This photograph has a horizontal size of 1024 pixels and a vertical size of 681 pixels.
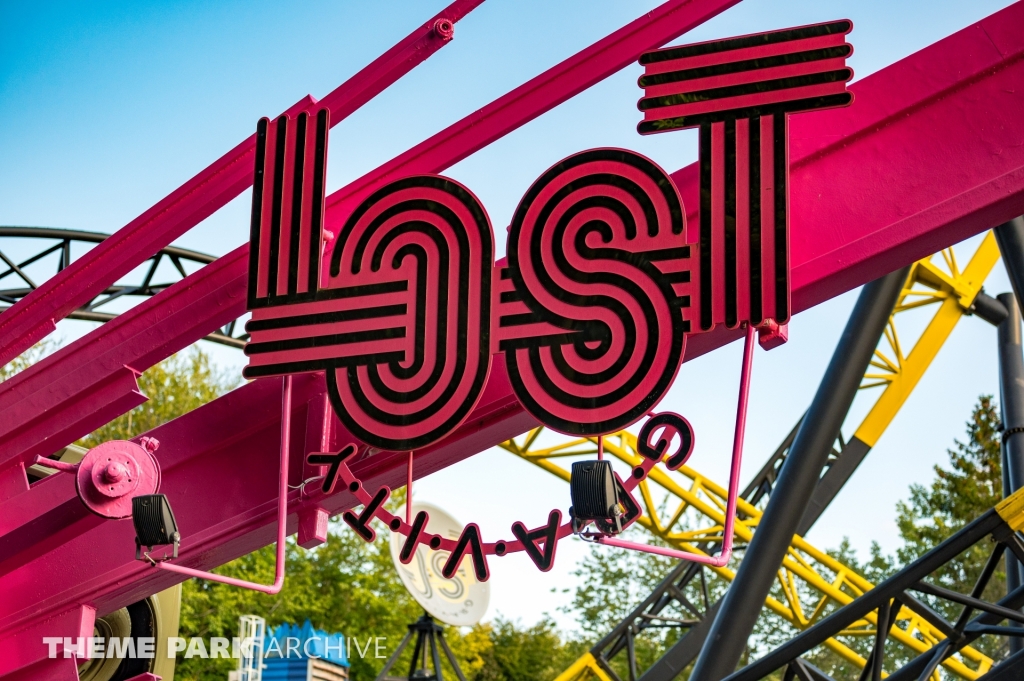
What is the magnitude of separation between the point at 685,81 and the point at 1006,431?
6218mm

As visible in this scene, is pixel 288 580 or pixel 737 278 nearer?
pixel 737 278

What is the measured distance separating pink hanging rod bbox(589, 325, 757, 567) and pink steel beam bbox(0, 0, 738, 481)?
131 cm

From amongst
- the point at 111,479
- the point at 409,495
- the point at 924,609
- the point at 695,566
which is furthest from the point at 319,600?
the point at 409,495

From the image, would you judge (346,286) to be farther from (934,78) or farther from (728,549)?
(934,78)

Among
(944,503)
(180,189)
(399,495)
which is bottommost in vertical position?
(180,189)

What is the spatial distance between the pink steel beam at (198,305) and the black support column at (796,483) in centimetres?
383

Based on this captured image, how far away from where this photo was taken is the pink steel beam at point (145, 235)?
478 centimetres

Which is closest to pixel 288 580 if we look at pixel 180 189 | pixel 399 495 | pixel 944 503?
pixel 399 495

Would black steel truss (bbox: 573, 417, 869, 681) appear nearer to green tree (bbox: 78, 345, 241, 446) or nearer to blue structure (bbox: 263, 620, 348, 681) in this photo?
blue structure (bbox: 263, 620, 348, 681)

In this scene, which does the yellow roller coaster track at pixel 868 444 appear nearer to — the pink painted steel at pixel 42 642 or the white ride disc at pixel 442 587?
the white ride disc at pixel 442 587

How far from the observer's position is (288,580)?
2634 centimetres

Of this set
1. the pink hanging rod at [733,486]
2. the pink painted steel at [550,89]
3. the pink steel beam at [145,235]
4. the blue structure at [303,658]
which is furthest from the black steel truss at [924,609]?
the blue structure at [303,658]

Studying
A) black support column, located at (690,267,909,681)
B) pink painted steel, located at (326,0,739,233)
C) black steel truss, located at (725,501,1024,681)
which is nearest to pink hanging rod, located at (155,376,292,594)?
pink painted steel, located at (326,0,739,233)

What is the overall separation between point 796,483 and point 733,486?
407 cm
